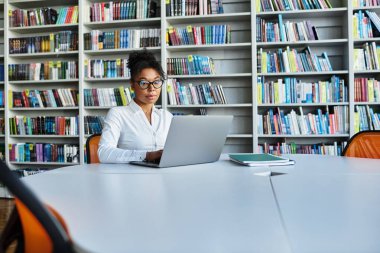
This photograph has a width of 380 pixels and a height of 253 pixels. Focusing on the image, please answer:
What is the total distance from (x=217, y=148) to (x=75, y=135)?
2.63 meters

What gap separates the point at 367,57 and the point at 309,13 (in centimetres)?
71

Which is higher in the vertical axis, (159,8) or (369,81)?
(159,8)

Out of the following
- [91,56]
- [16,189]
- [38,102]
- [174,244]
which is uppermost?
[91,56]

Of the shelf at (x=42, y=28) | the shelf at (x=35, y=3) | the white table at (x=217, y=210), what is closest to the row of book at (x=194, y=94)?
the shelf at (x=42, y=28)

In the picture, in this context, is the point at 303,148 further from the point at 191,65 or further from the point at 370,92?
the point at 191,65

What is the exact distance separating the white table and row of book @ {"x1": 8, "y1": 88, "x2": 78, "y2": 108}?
280 cm

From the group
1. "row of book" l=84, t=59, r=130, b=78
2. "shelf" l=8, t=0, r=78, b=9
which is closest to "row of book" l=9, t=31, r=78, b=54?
"row of book" l=84, t=59, r=130, b=78

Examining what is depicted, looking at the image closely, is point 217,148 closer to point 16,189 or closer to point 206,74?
point 16,189

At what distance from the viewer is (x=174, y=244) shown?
1.97 feet

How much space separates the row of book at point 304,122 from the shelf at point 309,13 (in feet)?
3.07

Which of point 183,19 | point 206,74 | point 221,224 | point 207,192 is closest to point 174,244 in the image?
point 221,224

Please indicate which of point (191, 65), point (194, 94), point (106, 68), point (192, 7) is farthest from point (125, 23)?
point (194, 94)

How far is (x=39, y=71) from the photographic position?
161 inches

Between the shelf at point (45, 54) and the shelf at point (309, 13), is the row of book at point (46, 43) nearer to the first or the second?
the shelf at point (45, 54)
